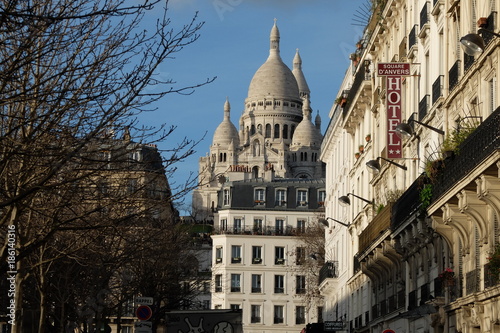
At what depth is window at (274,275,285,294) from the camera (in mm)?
114875

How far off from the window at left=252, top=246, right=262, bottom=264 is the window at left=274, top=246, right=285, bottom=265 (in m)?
1.45

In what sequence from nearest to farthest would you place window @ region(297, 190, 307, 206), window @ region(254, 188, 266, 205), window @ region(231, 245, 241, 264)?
window @ region(231, 245, 241, 264), window @ region(254, 188, 266, 205), window @ region(297, 190, 307, 206)

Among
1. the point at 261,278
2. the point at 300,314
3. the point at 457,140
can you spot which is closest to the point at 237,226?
the point at 261,278

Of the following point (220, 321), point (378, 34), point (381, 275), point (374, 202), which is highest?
point (378, 34)

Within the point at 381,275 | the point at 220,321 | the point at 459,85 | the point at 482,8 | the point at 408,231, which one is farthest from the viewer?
the point at 381,275

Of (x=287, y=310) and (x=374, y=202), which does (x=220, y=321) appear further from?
(x=287, y=310)

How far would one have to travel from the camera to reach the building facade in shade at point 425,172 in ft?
97.8

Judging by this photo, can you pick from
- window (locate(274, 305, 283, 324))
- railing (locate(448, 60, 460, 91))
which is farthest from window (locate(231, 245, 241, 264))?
railing (locate(448, 60, 460, 91))

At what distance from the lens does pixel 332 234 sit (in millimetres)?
73500

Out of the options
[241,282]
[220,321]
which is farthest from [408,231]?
[241,282]

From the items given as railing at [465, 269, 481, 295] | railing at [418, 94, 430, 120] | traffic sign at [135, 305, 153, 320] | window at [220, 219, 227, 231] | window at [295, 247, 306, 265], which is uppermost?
window at [220, 219, 227, 231]

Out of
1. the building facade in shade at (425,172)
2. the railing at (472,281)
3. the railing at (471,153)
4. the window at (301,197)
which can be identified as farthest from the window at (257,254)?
the railing at (472,281)

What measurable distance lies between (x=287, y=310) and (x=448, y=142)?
83241mm

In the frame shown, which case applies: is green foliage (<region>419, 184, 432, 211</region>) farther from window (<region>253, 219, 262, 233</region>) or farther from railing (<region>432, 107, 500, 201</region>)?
window (<region>253, 219, 262, 233</region>)
